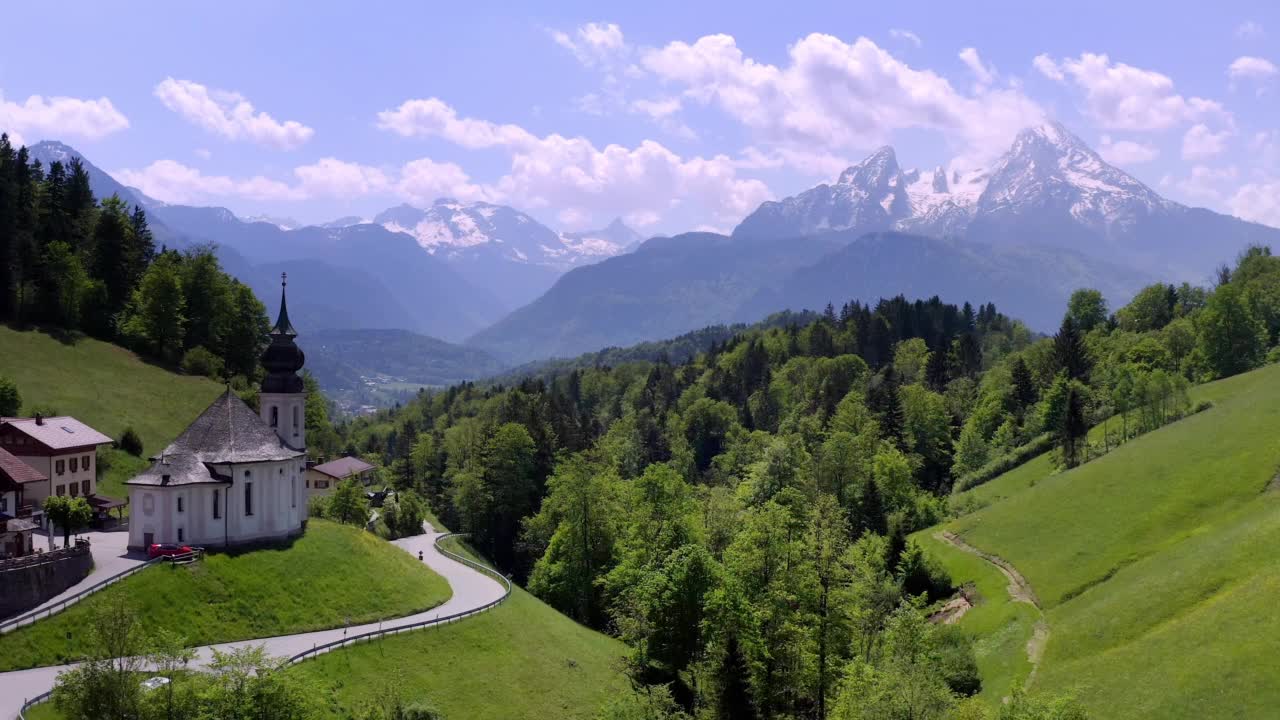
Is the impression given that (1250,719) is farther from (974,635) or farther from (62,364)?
(62,364)

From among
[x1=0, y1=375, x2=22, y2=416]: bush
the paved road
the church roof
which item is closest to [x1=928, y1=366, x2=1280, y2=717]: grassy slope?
the paved road

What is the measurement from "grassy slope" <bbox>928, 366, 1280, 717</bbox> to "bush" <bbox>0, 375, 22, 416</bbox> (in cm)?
7508

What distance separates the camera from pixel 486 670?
5138 centimetres

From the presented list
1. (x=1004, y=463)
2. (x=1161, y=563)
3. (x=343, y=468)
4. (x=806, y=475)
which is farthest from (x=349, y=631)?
(x=1004, y=463)

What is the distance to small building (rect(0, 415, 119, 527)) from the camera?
63.2 metres

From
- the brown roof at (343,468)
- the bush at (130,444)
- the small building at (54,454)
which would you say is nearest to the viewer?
the small building at (54,454)

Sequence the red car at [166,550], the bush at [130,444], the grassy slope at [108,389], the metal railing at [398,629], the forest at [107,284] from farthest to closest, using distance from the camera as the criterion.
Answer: the forest at [107,284] < the grassy slope at [108,389] < the bush at [130,444] < the red car at [166,550] < the metal railing at [398,629]

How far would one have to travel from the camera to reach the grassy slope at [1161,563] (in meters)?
39.8

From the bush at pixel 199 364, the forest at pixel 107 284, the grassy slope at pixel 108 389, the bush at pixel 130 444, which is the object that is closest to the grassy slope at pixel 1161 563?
the bush at pixel 130 444

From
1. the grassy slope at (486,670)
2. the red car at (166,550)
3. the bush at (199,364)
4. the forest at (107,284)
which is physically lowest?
the grassy slope at (486,670)

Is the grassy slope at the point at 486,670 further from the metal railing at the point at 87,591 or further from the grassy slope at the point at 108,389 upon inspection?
the grassy slope at the point at 108,389

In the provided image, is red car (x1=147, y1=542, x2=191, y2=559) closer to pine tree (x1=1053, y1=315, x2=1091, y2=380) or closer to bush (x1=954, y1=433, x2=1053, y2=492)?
bush (x1=954, y1=433, x2=1053, y2=492)

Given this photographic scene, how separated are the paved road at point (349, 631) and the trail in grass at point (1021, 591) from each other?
32.6 meters

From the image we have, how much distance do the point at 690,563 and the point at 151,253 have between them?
102 m
